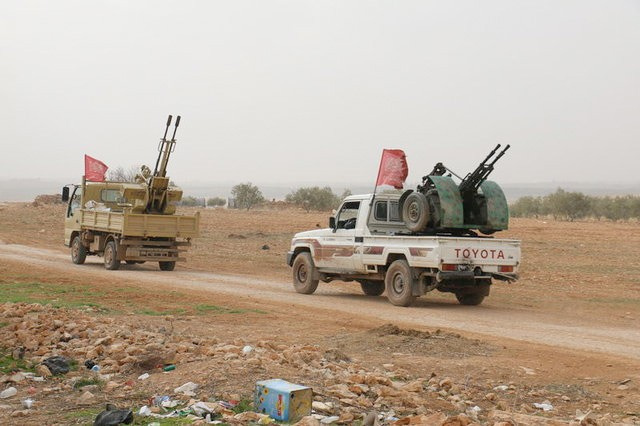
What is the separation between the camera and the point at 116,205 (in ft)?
86.7

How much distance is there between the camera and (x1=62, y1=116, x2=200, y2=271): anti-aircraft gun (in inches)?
938

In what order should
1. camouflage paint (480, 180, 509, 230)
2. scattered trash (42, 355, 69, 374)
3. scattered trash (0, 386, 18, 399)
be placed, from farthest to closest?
camouflage paint (480, 180, 509, 230)
scattered trash (42, 355, 69, 374)
scattered trash (0, 386, 18, 399)

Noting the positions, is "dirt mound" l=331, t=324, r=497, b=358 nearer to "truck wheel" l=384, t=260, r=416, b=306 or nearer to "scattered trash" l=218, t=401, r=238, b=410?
"scattered trash" l=218, t=401, r=238, b=410

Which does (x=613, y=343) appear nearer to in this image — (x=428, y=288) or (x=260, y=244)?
(x=428, y=288)

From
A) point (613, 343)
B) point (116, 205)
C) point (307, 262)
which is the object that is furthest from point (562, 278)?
point (116, 205)

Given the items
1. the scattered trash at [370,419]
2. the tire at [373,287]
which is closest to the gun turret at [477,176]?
the tire at [373,287]

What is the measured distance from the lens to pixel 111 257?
79.7 ft

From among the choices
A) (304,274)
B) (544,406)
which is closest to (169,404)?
(544,406)

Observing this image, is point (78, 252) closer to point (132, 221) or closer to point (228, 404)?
point (132, 221)

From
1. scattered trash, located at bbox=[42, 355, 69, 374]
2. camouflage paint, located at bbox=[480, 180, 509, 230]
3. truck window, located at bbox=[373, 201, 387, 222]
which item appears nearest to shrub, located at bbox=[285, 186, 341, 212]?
truck window, located at bbox=[373, 201, 387, 222]

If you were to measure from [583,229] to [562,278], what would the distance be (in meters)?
22.5

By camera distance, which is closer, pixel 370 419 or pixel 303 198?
pixel 370 419

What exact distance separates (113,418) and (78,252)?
19.7m

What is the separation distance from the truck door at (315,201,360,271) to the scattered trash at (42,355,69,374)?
913cm
